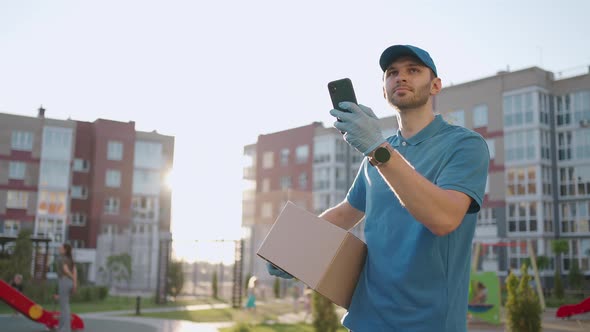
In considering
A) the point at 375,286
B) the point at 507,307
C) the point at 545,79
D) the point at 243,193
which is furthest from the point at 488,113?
the point at 375,286

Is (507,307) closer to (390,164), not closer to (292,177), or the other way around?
(390,164)

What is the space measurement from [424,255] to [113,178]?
52.0m

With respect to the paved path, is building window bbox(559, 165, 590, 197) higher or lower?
higher

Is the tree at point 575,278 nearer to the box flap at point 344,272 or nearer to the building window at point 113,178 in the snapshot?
the building window at point 113,178

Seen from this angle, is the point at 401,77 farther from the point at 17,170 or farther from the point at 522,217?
the point at 17,170

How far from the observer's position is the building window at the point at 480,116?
42.7m

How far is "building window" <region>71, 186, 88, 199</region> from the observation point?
5022cm

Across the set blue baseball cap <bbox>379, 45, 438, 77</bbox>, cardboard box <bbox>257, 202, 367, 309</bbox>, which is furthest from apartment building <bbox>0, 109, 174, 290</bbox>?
blue baseball cap <bbox>379, 45, 438, 77</bbox>

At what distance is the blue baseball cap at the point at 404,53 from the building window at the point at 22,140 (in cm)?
5028

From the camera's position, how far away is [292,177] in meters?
56.8

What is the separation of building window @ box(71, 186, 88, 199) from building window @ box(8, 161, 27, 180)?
4159 mm

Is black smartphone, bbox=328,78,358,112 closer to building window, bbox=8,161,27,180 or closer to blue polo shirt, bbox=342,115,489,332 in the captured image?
blue polo shirt, bbox=342,115,489,332

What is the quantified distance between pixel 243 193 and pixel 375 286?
59810mm

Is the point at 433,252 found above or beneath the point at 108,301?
above
